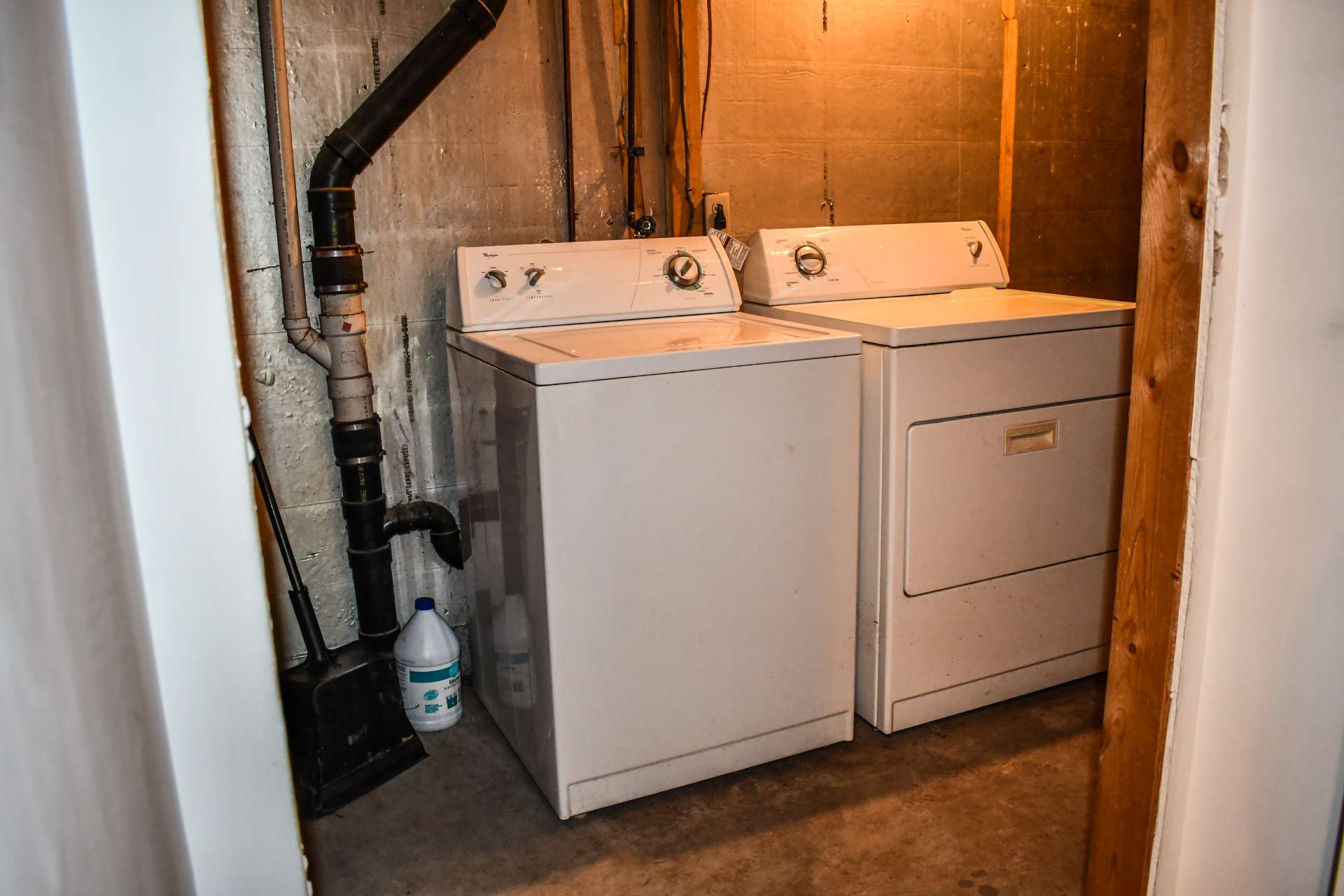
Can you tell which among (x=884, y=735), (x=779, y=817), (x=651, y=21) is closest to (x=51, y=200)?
(x=779, y=817)

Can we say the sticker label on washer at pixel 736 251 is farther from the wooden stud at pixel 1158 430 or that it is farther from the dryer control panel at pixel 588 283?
the wooden stud at pixel 1158 430

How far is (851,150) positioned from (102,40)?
8.60 ft

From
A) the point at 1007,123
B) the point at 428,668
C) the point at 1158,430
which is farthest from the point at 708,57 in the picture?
the point at 1158,430

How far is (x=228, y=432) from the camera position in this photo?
0.68m

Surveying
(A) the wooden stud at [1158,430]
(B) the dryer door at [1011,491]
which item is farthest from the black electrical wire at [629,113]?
(A) the wooden stud at [1158,430]

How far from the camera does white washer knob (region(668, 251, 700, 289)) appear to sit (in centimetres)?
Answer: 246

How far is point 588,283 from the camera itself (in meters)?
2.38

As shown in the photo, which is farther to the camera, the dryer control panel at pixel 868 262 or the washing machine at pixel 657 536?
the dryer control panel at pixel 868 262

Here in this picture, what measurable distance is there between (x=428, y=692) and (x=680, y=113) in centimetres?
162

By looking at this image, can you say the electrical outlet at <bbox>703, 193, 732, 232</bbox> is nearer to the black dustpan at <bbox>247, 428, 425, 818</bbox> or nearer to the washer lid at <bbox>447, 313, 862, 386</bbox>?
the washer lid at <bbox>447, 313, 862, 386</bbox>

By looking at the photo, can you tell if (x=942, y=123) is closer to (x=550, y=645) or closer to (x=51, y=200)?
(x=550, y=645)

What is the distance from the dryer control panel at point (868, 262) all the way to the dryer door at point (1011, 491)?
1.95 feet

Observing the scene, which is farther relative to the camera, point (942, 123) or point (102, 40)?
point (942, 123)

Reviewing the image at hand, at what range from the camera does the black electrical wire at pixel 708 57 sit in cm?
269
